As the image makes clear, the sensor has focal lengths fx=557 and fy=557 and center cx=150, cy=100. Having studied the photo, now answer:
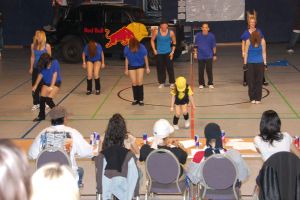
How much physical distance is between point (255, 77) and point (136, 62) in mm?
2674

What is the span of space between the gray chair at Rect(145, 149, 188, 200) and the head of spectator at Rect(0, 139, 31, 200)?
4.00 metres

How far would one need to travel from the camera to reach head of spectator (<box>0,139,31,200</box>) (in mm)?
2238

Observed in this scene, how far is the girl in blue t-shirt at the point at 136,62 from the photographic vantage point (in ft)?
40.8

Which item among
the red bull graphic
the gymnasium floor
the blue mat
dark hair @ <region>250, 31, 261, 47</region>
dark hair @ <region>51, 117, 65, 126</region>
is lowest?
the gymnasium floor

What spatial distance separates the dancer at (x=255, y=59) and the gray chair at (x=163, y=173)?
20.7 ft

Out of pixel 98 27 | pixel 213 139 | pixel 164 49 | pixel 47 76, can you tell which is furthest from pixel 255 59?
pixel 98 27

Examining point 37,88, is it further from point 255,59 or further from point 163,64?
point 255,59

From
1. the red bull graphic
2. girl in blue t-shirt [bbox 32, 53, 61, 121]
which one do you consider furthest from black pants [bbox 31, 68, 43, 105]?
the red bull graphic

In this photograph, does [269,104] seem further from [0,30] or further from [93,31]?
[0,30]

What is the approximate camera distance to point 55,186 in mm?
2676

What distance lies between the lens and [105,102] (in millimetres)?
13406

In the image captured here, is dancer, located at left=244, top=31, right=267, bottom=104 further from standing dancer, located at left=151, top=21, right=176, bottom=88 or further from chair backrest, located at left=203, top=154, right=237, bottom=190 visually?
chair backrest, located at left=203, top=154, right=237, bottom=190

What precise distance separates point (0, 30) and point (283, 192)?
19520 millimetres

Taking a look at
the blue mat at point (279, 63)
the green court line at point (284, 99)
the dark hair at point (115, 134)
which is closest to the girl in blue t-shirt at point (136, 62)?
the green court line at point (284, 99)
